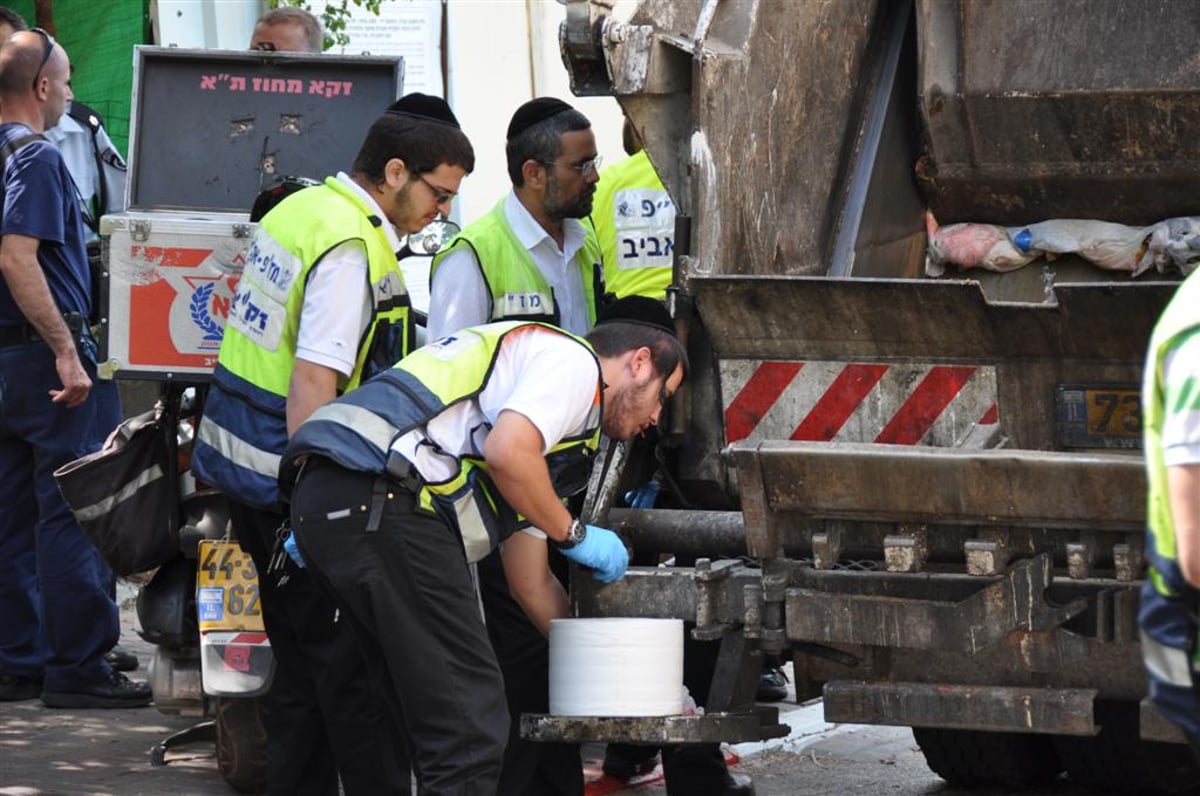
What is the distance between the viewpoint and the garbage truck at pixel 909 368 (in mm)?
3766

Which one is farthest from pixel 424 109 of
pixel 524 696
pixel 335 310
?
pixel 524 696

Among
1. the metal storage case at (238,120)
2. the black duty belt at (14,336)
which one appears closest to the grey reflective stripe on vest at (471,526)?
the metal storage case at (238,120)

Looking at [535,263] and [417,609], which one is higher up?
[535,263]

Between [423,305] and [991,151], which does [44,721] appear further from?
[423,305]

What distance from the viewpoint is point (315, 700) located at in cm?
438

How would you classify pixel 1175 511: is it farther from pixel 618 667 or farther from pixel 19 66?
pixel 19 66

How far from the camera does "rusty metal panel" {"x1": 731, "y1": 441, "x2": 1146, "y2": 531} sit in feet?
12.0

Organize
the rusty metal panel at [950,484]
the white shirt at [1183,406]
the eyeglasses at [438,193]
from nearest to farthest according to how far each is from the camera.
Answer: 1. the white shirt at [1183,406]
2. the rusty metal panel at [950,484]
3. the eyeglasses at [438,193]

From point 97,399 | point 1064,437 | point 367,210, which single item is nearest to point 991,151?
point 1064,437

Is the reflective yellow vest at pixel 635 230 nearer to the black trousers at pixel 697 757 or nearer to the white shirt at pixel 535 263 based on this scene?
the white shirt at pixel 535 263

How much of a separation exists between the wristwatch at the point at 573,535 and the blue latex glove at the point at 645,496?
74 cm

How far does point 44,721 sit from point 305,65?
197 cm

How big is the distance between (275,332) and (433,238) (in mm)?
869

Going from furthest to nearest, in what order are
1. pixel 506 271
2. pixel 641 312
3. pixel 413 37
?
pixel 413 37 < pixel 506 271 < pixel 641 312
